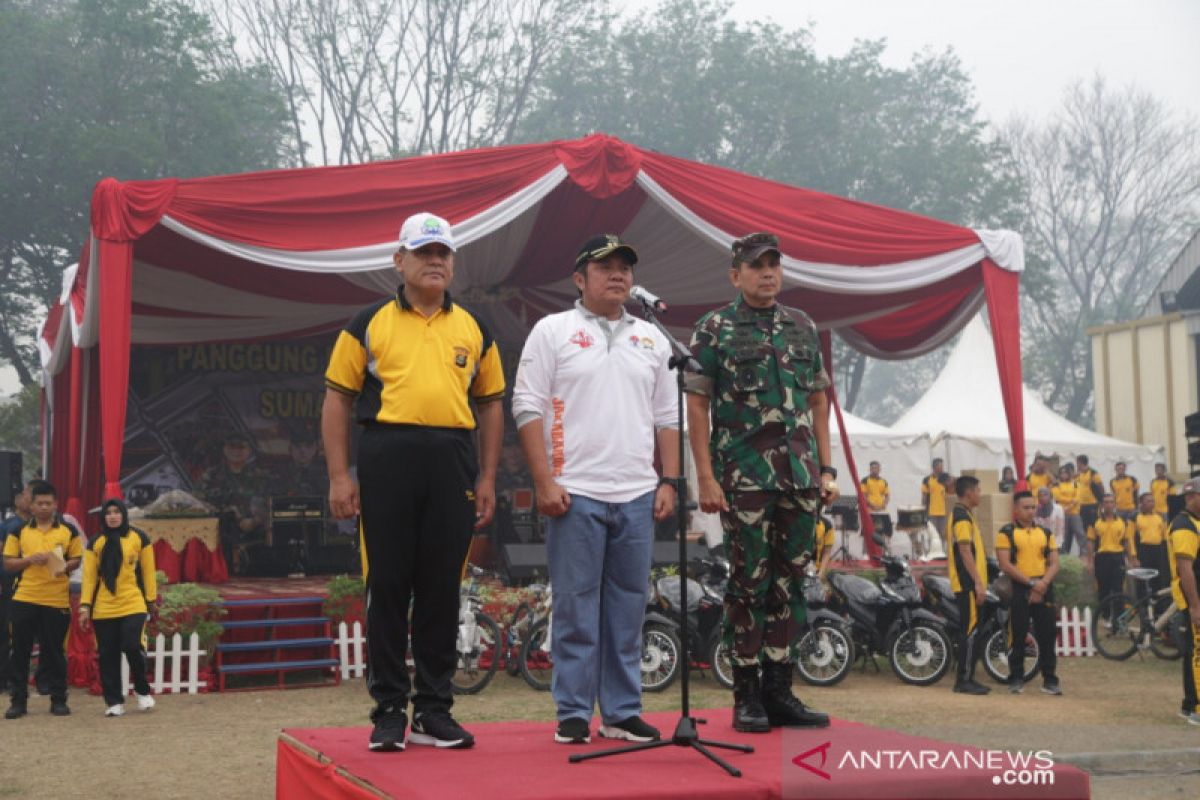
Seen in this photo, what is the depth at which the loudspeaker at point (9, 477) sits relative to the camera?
12.9m

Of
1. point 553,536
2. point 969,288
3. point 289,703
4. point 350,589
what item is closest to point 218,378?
point 350,589

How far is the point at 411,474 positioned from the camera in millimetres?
4316

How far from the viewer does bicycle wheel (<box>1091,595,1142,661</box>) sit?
1423 centimetres

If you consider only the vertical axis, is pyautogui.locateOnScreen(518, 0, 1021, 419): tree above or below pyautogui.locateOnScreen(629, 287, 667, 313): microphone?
above

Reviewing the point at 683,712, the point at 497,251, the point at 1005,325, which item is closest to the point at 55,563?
the point at 497,251

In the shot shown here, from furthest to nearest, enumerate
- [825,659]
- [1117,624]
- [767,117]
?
[767,117] → [1117,624] → [825,659]

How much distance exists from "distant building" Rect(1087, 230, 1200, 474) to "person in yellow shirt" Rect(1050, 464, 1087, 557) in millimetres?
6489

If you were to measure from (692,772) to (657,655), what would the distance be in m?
7.10

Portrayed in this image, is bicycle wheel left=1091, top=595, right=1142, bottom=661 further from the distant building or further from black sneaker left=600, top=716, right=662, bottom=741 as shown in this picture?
the distant building

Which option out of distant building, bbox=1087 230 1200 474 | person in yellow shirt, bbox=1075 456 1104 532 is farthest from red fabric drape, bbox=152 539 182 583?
distant building, bbox=1087 230 1200 474

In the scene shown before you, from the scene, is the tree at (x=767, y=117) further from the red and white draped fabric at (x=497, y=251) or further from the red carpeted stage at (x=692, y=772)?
the red carpeted stage at (x=692, y=772)

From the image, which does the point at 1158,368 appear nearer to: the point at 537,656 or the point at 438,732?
the point at 537,656

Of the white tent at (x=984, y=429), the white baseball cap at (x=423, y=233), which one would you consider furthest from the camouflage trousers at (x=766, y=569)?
the white tent at (x=984, y=429)

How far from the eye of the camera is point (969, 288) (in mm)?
14539
